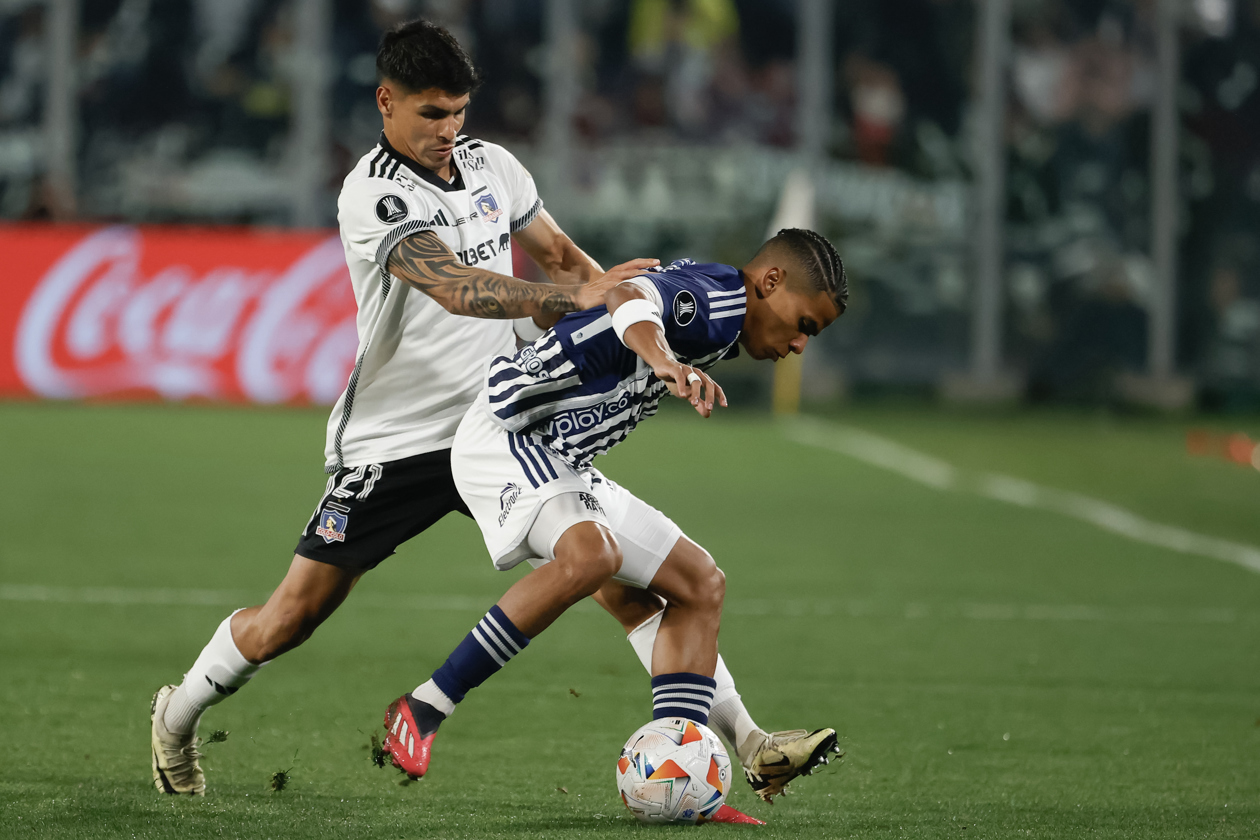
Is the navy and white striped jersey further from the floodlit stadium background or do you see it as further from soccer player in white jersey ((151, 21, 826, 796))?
the floodlit stadium background

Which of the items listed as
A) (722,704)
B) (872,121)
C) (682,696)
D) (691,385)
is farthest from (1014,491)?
(872,121)

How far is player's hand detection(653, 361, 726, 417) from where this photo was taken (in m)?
3.91

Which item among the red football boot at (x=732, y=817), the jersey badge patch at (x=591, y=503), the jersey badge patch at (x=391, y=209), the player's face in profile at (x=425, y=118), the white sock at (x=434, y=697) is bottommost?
the red football boot at (x=732, y=817)

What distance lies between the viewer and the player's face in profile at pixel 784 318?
4.42m

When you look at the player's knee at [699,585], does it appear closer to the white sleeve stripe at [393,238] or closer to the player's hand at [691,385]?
the player's hand at [691,385]

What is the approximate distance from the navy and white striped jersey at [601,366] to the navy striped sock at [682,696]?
23.0 inches

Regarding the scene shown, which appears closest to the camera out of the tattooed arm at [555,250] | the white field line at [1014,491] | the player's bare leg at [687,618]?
the player's bare leg at [687,618]

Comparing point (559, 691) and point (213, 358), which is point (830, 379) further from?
point (559, 691)

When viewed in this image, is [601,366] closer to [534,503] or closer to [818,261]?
[534,503]

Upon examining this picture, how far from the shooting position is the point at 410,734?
14.2 feet

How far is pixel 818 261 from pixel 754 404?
14.7 meters

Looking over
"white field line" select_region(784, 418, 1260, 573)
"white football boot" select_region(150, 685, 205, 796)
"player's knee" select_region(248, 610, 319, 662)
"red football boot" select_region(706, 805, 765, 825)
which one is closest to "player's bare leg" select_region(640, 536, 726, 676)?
"red football boot" select_region(706, 805, 765, 825)

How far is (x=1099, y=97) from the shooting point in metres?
21.2

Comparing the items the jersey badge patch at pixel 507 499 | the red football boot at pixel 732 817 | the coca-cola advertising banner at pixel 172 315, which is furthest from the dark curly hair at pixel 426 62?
the coca-cola advertising banner at pixel 172 315
